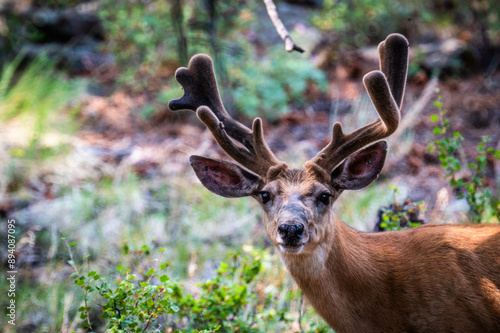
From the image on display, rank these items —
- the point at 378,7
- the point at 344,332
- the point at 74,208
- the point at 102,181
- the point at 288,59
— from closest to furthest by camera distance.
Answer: the point at 344,332
the point at 74,208
the point at 102,181
the point at 288,59
the point at 378,7

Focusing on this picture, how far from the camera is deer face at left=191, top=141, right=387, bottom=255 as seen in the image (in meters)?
3.31

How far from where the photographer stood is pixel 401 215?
4.34m

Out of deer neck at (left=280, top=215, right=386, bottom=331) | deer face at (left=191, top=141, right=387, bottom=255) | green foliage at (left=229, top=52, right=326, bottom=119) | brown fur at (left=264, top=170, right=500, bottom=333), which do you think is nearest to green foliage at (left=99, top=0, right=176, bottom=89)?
green foliage at (left=229, top=52, right=326, bottom=119)

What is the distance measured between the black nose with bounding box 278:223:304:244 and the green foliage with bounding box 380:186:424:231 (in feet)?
3.84

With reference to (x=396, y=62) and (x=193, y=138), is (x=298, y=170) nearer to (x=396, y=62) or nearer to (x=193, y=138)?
(x=396, y=62)

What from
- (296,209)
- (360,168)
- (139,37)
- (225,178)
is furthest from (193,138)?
(296,209)

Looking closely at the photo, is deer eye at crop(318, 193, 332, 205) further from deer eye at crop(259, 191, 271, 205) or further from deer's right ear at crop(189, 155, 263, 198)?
deer's right ear at crop(189, 155, 263, 198)

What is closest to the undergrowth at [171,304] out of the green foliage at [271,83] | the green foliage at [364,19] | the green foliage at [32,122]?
the green foliage at [32,122]

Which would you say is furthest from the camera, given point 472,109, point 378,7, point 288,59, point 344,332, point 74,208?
point 378,7

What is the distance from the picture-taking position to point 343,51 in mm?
12242

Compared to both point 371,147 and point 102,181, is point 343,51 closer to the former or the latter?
point 102,181

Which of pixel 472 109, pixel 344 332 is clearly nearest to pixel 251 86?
pixel 472 109

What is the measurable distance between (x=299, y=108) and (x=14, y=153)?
5.28m

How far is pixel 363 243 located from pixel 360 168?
0.52 metres
